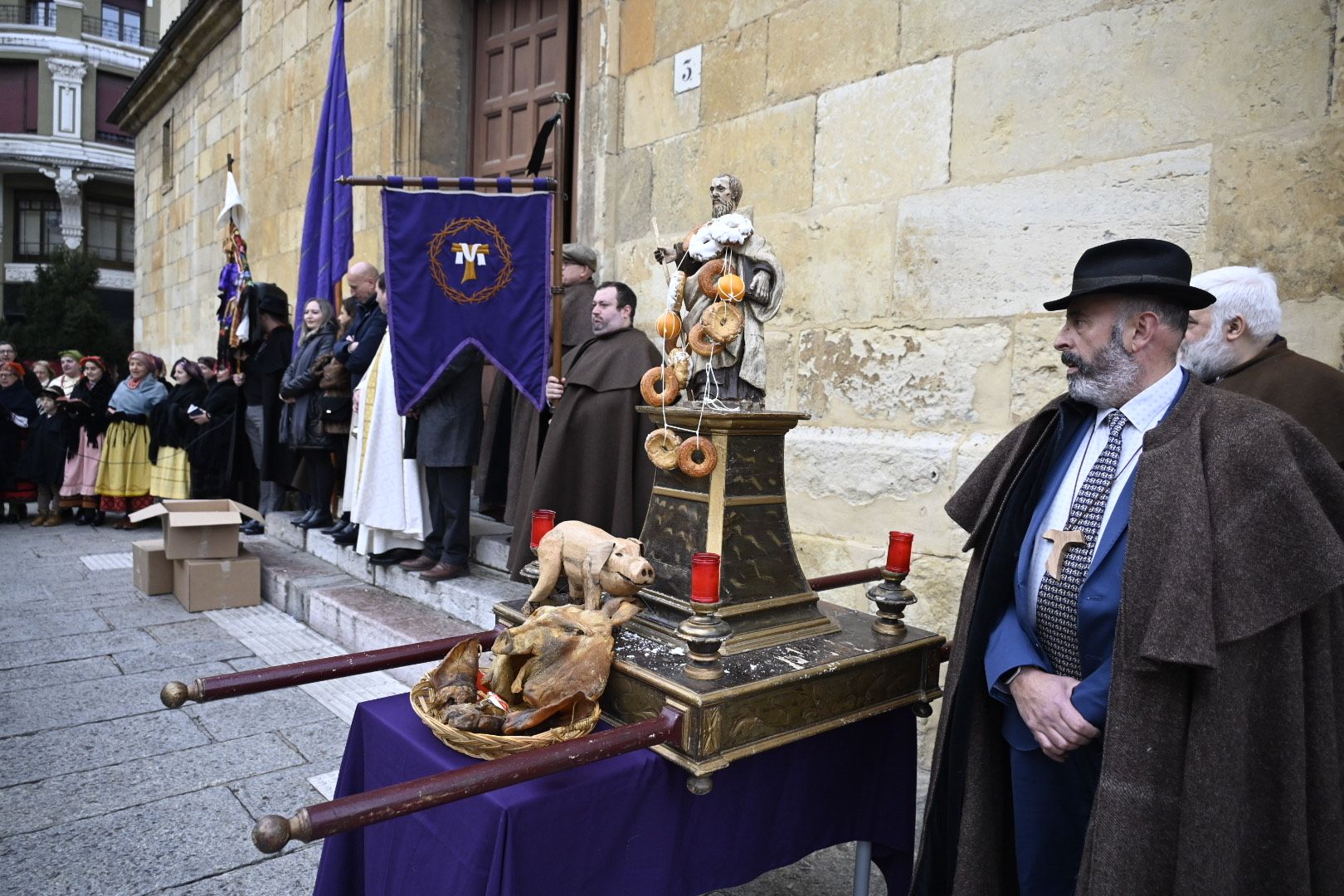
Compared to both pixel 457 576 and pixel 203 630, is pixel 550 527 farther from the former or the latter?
pixel 203 630

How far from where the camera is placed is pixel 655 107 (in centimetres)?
471

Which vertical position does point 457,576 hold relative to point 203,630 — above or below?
above

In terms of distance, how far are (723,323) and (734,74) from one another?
2.68 meters

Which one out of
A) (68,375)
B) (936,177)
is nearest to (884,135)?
(936,177)

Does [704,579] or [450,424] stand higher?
[450,424]

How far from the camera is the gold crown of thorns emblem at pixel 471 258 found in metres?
4.14

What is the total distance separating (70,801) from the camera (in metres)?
2.92

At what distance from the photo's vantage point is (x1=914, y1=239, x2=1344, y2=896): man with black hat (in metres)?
1.39

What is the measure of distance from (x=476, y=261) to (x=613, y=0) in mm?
1966

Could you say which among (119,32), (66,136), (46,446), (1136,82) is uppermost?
(119,32)

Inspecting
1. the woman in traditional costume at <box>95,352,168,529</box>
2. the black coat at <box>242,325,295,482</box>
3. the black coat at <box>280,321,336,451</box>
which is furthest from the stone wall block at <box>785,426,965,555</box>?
the woman in traditional costume at <box>95,352,168,529</box>

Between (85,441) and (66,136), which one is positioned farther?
(66,136)

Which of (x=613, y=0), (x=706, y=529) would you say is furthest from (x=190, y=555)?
(x=706, y=529)

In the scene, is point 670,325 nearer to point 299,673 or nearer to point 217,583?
point 299,673
